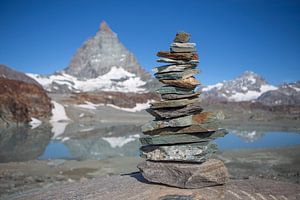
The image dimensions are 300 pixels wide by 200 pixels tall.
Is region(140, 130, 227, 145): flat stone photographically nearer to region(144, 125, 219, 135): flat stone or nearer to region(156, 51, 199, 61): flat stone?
region(144, 125, 219, 135): flat stone

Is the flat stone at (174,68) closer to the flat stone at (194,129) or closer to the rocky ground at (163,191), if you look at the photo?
the flat stone at (194,129)

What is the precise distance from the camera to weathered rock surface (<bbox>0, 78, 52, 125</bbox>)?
224ft

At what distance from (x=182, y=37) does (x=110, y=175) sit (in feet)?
35.4

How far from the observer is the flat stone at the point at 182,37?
10398 millimetres

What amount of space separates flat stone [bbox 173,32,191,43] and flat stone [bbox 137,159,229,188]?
358 centimetres

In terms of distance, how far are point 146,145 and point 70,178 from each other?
949 centimetres

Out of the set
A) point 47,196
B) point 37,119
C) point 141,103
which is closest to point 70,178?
point 47,196

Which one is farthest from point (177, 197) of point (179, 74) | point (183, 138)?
point (179, 74)

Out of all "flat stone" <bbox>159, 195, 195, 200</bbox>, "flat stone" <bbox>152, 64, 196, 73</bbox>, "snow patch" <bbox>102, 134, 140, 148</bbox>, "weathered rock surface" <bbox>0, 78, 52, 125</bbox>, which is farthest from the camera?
"weathered rock surface" <bbox>0, 78, 52, 125</bbox>

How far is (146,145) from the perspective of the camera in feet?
35.2

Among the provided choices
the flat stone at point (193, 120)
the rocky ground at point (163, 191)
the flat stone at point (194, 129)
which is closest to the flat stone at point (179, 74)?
the flat stone at point (193, 120)

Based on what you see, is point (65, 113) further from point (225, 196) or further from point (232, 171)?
point (225, 196)

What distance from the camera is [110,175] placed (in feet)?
62.1

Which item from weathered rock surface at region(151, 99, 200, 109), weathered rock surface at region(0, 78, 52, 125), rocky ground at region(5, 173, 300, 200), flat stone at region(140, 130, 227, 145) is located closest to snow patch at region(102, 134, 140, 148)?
rocky ground at region(5, 173, 300, 200)
